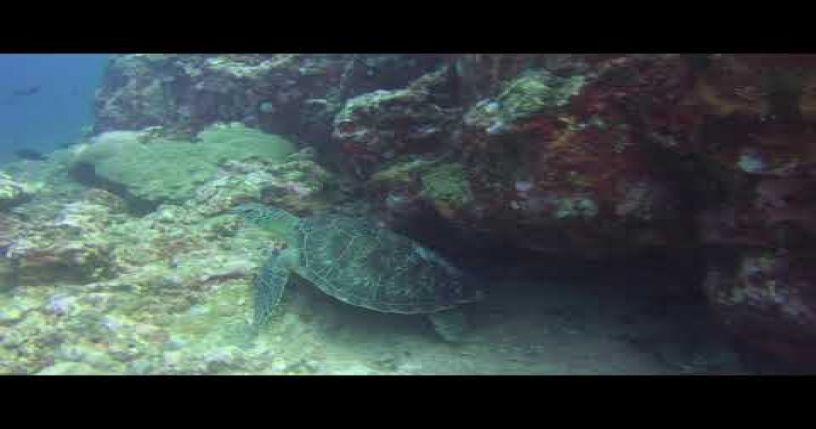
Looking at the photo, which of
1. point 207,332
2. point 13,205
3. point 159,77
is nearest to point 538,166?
point 207,332

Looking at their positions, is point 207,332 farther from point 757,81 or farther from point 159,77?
point 159,77

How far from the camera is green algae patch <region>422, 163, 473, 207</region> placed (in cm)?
541

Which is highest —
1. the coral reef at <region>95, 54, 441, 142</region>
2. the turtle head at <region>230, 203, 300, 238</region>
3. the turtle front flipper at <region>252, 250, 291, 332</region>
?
the coral reef at <region>95, 54, 441, 142</region>

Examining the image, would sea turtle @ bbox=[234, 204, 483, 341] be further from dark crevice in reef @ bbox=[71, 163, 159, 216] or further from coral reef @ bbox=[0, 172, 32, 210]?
coral reef @ bbox=[0, 172, 32, 210]

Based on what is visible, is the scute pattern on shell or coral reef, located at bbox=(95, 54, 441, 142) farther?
coral reef, located at bbox=(95, 54, 441, 142)

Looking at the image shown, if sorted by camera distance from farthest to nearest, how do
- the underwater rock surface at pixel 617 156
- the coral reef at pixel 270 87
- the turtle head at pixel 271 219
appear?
the coral reef at pixel 270 87 < the turtle head at pixel 271 219 < the underwater rock surface at pixel 617 156

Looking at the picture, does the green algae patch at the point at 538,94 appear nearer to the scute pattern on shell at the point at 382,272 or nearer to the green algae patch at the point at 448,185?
the green algae patch at the point at 448,185

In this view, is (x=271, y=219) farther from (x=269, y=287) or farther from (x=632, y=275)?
(x=632, y=275)

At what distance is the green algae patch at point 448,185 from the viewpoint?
213 inches

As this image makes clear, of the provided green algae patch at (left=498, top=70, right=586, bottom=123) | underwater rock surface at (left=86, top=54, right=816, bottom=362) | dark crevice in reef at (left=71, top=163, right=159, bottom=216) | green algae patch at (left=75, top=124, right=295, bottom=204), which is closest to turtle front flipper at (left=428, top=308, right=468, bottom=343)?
underwater rock surface at (left=86, top=54, right=816, bottom=362)

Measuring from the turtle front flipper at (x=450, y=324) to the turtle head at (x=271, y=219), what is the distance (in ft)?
7.04

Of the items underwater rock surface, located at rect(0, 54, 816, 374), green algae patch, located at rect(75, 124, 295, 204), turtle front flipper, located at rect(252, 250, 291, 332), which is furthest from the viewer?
green algae patch, located at rect(75, 124, 295, 204)

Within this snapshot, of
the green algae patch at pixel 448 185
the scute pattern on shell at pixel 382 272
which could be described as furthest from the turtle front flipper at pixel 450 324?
the green algae patch at pixel 448 185
